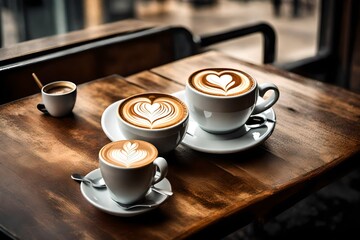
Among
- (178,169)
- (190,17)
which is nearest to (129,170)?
(178,169)

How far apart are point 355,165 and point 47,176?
2.39 ft

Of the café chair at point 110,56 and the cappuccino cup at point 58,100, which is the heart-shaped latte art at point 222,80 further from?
the café chair at point 110,56

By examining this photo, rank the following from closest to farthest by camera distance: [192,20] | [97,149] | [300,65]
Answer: [97,149] < [300,65] < [192,20]

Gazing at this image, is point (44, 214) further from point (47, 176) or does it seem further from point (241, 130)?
point (241, 130)

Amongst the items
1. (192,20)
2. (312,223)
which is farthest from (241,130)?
(192,20)

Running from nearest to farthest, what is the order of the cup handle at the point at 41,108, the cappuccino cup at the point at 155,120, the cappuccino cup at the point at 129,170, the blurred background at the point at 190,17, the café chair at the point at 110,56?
the cappuccino cup at the point at 129,170, the cappuccino cup at the point at 155,120, the cup handle at the point at 41,108, the café chair at the point at 110,56, the blurred background at the point at 190,17

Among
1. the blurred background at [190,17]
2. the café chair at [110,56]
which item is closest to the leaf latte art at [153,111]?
the café chair at [110,56]

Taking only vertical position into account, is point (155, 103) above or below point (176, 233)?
above

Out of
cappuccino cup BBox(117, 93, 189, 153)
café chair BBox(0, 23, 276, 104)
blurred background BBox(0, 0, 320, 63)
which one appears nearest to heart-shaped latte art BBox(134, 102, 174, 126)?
cappuccino cup BBox(117, 93, 189, 153)

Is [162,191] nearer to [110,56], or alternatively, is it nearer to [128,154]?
[128,154]

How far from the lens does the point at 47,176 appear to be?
136 cm

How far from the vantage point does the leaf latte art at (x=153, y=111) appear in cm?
140

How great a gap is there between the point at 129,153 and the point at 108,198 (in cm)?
10

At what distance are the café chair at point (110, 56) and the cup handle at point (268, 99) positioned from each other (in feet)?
2.73
